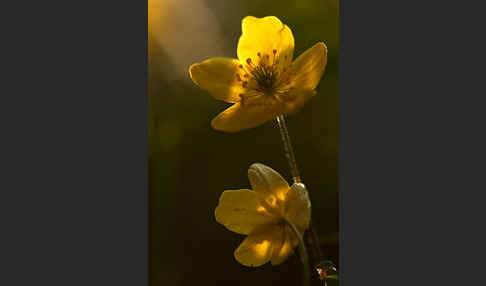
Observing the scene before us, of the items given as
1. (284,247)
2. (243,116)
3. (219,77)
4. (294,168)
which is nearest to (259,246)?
(284,247)

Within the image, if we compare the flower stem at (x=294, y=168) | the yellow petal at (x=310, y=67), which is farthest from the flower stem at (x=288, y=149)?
the yellow petal at (x=310, y=67)

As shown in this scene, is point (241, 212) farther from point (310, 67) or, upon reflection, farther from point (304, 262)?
point (310, 67)

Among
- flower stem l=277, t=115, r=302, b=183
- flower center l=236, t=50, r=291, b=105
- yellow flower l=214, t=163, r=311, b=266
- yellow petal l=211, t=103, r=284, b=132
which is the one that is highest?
flower center l=236, t=50, r=291, b=105

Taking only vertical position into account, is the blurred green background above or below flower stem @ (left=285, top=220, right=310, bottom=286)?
above

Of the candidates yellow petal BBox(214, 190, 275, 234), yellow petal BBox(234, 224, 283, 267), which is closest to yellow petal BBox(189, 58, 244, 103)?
yellow petal BBox(214, 190, 275, 234)

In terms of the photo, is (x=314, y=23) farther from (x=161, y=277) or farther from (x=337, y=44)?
(x=161, y=277)

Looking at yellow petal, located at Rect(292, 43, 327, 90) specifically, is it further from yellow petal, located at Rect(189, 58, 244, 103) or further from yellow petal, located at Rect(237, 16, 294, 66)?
yellow petal, located at Rect(189, 58, 244, 103)

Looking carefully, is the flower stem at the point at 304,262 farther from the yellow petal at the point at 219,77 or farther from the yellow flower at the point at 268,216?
the yellow petal at the point at 219,77
